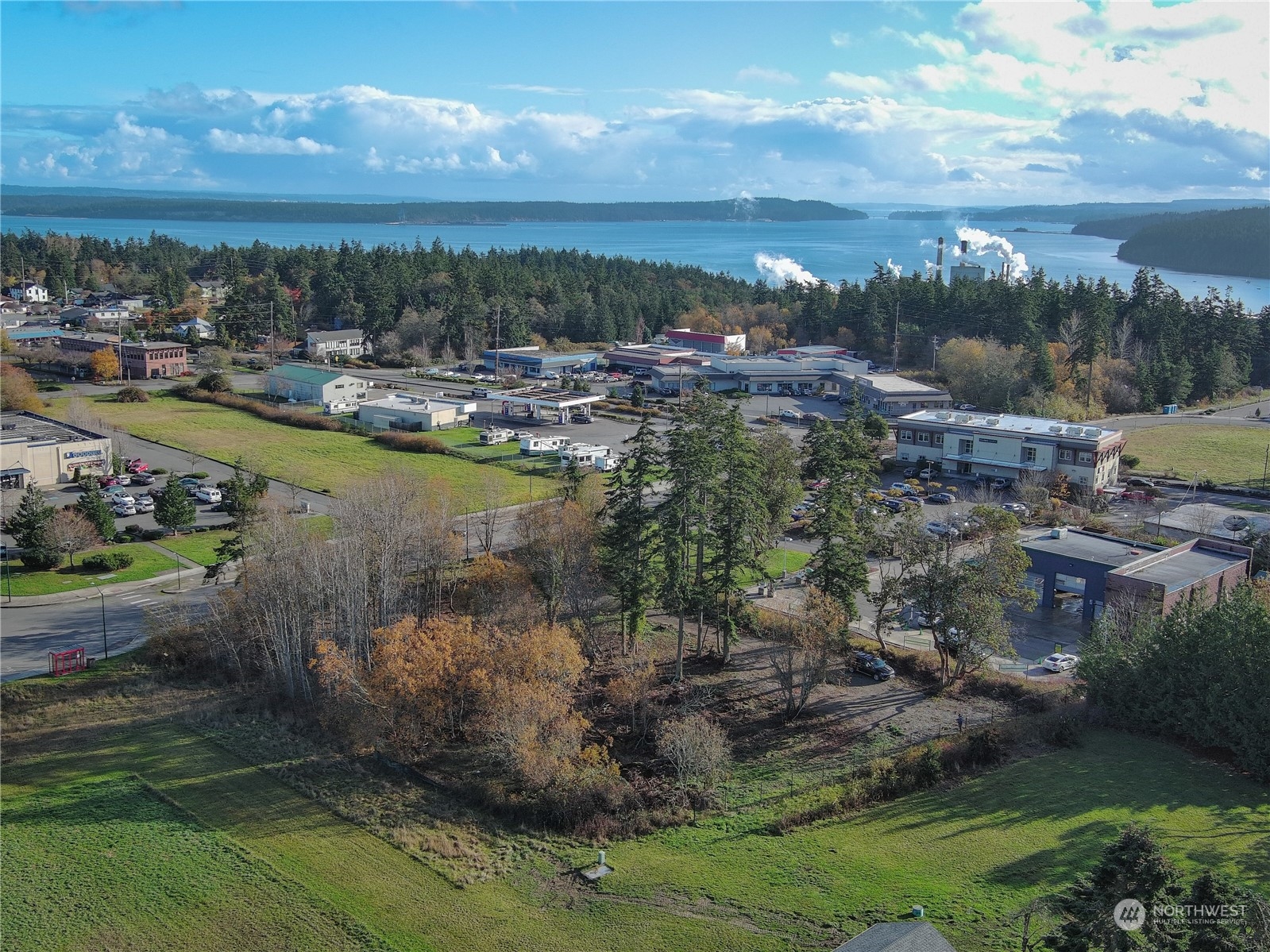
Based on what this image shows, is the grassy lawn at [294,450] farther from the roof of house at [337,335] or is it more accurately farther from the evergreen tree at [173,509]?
the roof of house at [337,335]

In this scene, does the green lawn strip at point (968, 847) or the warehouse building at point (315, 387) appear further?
the warehouse building at point (315, 387)

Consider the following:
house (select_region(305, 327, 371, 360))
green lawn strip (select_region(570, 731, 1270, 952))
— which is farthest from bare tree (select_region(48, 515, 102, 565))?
house (select_region(305, 327, 371, 360))

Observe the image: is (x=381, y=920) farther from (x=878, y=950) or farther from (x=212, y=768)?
(x=878, y=950)

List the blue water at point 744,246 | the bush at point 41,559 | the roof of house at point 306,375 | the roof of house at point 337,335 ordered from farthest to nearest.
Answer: the blue water at point 744,246, the roof of house at point 337,335, the roof of house at point 306,375, the bush at point 41,559

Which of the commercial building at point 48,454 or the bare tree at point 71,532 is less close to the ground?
the commercial building at point 48,454

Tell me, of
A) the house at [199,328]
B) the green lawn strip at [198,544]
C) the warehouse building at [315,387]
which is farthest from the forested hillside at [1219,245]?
the green lawn strip at [198,544]

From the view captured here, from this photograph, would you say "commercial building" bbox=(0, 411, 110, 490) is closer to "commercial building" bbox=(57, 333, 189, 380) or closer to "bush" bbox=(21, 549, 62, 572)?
"bush" bbox=(21, 549, 62, 572)

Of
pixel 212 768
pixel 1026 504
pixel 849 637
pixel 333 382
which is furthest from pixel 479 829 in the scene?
pixel 333 382
